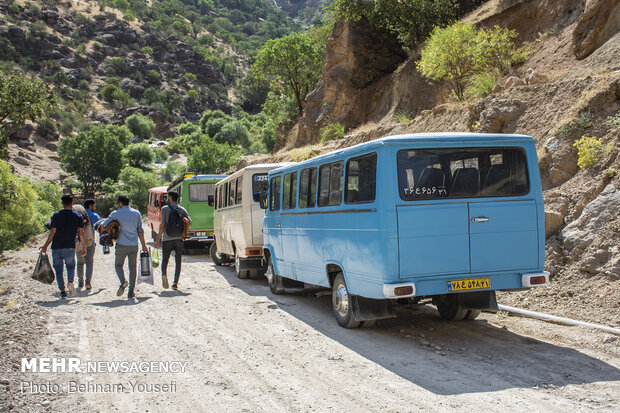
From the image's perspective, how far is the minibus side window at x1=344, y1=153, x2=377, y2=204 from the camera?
6598 mm

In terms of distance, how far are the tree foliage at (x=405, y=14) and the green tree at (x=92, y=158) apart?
59733 millimetres

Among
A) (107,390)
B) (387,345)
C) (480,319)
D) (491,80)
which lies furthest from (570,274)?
(491,80)

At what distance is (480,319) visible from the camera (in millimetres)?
7918

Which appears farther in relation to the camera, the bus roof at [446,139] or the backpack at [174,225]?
the backpack at [174,225]

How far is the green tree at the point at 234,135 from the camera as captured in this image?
9650cm

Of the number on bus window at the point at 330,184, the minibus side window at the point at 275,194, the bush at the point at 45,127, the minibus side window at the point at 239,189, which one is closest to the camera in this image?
the number on bus window at the point at 330,184

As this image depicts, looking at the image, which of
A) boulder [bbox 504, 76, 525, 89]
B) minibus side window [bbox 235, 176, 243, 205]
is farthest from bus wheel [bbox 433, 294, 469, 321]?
boulder [bbox 504, 76, 525, 89]

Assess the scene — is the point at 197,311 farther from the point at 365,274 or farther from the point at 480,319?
the point at 480,319

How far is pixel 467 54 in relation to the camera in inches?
746

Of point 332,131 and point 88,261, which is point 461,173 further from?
point 332,131

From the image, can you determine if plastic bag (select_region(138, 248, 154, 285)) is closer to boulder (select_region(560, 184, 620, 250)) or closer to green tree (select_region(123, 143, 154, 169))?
boulder (select_region(560, 184, 620, 250))

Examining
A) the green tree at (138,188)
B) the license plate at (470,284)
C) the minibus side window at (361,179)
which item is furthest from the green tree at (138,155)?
the license plate at (470,284)

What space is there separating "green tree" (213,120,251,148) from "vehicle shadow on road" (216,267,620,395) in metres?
90.5

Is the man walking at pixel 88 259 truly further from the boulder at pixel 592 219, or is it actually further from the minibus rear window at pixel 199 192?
the boulder at pixel 592 219
